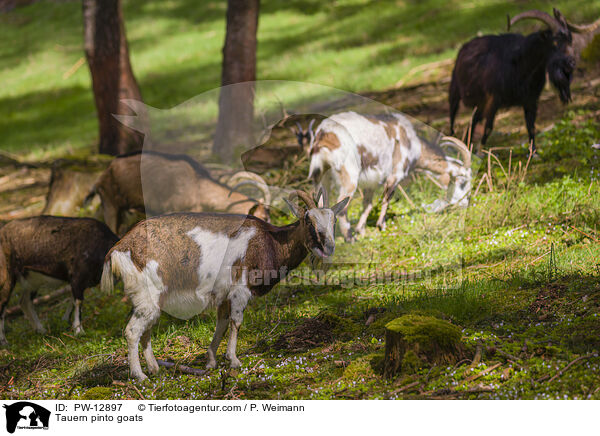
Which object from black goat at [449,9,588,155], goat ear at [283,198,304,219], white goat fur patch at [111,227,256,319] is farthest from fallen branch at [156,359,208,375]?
black goat at [449,9,588,155]

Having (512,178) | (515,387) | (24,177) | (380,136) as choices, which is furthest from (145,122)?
(24,177)

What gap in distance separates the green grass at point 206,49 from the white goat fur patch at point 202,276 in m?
5.50

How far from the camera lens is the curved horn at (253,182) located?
7.56 meters

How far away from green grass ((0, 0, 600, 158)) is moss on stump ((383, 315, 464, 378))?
6.45m

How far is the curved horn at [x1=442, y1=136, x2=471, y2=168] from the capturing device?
909cm

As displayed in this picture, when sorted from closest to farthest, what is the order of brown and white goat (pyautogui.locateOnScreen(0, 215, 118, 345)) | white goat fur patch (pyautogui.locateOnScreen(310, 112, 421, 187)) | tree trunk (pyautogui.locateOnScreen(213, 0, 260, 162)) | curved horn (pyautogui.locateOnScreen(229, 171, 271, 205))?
curved horn (pyautogui.locateOnScreen(229, 171, 271, 205)), brown and white goat (pyautogui.locateOnScreen(0, 215, 118, 345)), white goat fur patch (pyautogui.locateOnScreen(310, 112, 421, 187)), tree trunk (pyautogui.locateOnScreen(213, 0, 260, 162))

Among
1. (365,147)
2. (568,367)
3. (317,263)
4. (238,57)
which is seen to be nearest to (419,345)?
(568,367)

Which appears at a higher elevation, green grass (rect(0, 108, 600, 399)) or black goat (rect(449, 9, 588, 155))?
black goat (rect(449, 9, 588, 155))

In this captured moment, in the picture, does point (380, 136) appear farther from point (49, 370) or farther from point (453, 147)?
point (49, 370)

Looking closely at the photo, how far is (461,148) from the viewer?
9.19 meters

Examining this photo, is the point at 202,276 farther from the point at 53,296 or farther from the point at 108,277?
the point at 53,296
